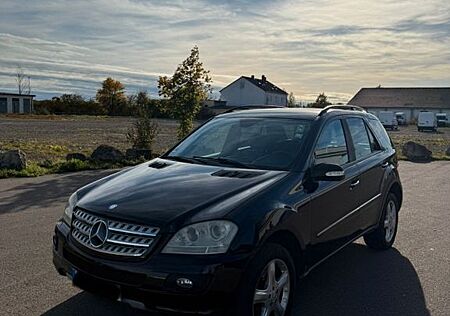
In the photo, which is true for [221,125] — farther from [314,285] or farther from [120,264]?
[120,264]

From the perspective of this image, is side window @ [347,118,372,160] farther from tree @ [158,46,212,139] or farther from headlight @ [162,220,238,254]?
tree @ [158,46,212,139]

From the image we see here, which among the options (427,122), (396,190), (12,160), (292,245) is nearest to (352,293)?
(292,245)

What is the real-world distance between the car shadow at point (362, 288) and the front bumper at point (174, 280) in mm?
1155

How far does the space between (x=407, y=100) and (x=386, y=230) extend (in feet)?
277

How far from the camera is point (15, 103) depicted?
7250 cm

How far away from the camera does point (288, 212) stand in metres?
3.51

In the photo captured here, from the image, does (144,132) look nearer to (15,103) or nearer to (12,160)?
(12,160)

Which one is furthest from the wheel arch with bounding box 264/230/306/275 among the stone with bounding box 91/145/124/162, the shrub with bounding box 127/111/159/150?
the shrub with bounding box 127/111/159/150

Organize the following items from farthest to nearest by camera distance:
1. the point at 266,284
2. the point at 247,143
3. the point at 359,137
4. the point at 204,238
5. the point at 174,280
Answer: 1. the point at 359,137
2. the point at 247,143
3. the point at 266,284
4. the point at 204,238
5. the point at 174,280

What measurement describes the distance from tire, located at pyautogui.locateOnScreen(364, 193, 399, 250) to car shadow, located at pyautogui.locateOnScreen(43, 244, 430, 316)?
0.79 feet

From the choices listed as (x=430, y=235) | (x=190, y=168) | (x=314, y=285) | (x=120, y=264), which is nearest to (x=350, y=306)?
(x=314, y=285)

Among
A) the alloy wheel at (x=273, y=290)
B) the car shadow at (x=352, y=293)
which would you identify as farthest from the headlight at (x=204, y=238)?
the car shadow at (x=352, y=293)

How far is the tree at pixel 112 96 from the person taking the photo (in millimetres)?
72812

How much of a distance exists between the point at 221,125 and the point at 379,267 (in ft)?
7.82
